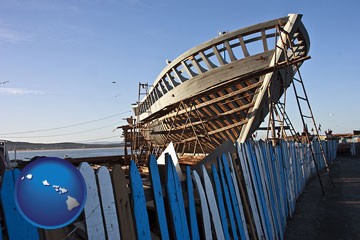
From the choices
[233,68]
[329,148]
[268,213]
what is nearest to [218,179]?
[268,213]

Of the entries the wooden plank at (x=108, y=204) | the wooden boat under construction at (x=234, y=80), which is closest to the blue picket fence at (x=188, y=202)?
the wooden plank at (x=108, y=204)

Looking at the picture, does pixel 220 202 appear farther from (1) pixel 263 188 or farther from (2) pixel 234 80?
(2) pixel 234 80

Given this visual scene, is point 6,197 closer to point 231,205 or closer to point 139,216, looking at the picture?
point 139,216

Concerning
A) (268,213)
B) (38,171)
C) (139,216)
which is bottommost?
(268,213)

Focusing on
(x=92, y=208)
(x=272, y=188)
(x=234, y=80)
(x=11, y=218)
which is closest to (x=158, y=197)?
(x=92, y=208)

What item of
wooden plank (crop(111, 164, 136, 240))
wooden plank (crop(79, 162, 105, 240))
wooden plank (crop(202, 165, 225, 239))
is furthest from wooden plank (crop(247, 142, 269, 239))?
wooden plank (crop(79, 162, 105, 240))

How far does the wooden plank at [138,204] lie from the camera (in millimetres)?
2164

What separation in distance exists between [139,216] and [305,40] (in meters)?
13.1

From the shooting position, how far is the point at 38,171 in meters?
1.35

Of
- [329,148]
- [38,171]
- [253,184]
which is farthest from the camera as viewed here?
[329,148]

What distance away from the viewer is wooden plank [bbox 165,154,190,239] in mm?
2480

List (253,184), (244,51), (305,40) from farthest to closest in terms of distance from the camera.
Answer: (305,40) → (244,51) → (253,184)

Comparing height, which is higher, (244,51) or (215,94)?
(244,51)

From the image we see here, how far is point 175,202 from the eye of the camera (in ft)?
8.31
